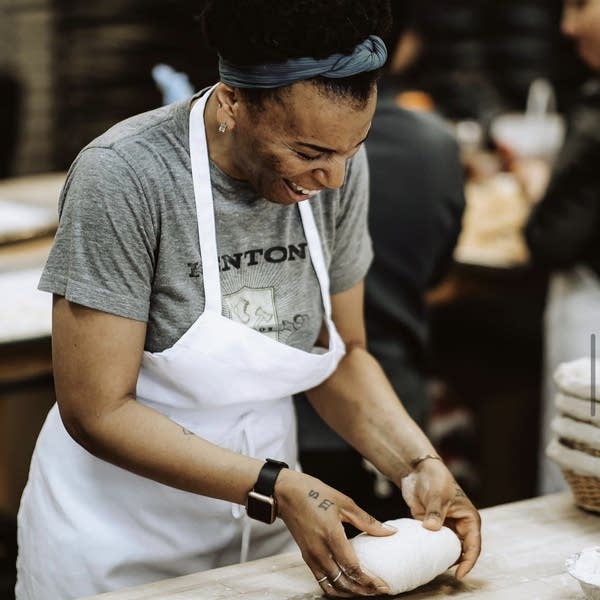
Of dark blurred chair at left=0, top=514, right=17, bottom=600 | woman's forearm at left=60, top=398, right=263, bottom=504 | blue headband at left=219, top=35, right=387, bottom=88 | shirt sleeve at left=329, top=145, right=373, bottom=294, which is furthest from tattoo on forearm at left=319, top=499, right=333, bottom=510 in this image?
dark blurred chair at left=0, top=514, right=17, bottom=600

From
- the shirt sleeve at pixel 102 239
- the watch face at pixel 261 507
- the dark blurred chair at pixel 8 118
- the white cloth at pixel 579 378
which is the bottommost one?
the watch face at pixel 261 507

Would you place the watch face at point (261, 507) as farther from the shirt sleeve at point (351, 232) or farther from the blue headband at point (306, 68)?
the blue headband at point (306, 68)

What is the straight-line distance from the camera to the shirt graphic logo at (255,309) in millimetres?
1800

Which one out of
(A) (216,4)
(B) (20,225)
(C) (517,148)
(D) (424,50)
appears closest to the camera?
(A) (216,4)

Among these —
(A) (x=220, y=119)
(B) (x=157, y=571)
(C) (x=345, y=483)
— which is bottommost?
(C) (x=345, y=483)

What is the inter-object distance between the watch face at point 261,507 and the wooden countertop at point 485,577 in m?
0.14

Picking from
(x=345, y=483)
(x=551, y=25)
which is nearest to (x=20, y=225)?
(x=345, y=483)

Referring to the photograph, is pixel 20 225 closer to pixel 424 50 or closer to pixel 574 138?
pixel 574 138

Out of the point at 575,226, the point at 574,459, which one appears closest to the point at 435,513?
the point at 574,459

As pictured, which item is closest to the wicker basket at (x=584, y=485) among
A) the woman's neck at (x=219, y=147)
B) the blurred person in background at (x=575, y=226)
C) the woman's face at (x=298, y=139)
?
the woman's face at (x=298, y=139)

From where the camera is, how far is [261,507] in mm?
1640

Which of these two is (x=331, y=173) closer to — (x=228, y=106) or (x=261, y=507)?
(x=228, y=106)

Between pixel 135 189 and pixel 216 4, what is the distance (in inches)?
12.1

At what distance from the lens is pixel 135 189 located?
1660 millimetres
